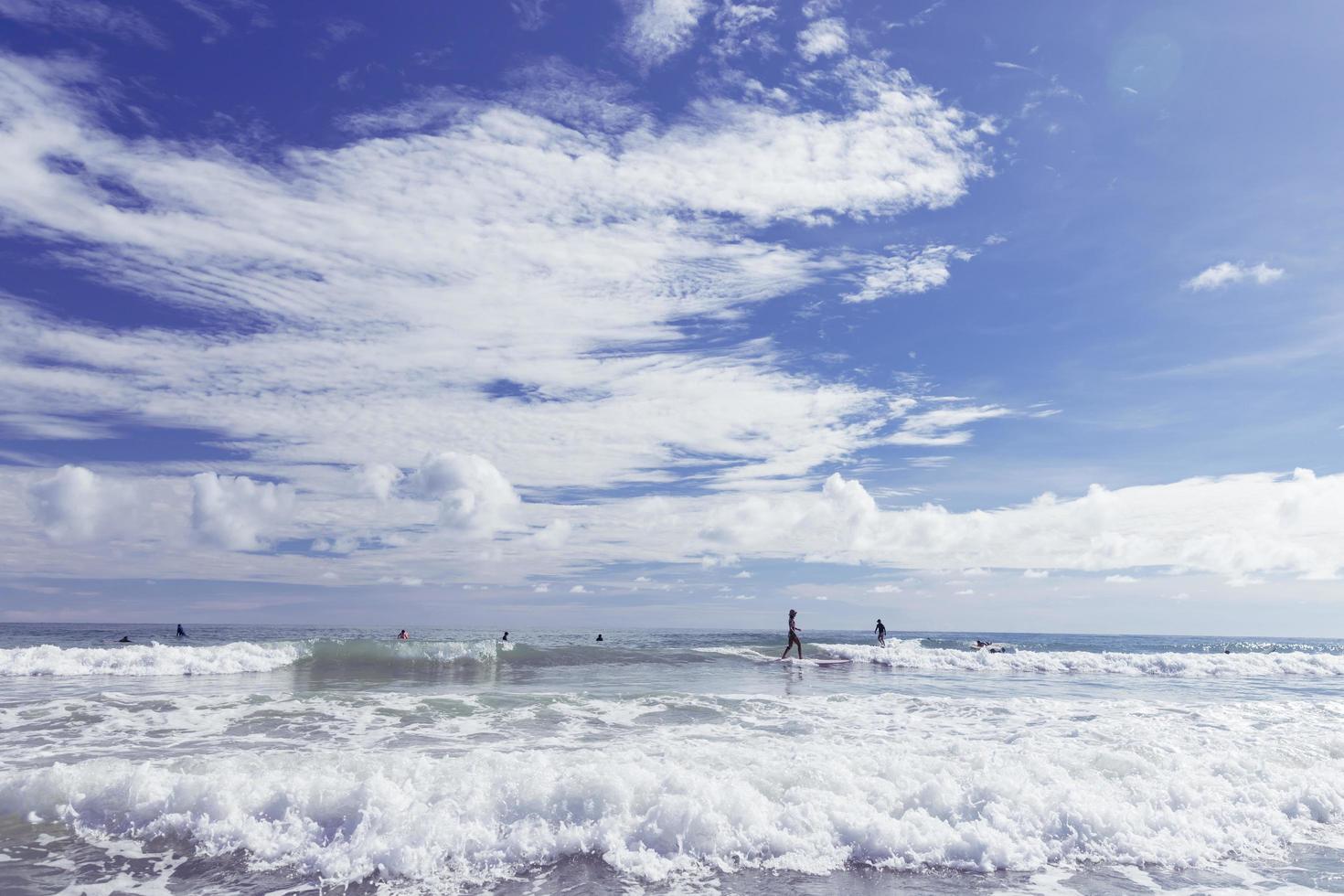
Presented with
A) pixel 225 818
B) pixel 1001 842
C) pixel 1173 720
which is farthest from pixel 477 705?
pixel 1173 720

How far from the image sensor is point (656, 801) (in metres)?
9.50

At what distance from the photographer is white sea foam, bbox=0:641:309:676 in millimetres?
27156

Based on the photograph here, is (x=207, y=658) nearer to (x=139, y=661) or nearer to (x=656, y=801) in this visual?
(x=139, y=661)

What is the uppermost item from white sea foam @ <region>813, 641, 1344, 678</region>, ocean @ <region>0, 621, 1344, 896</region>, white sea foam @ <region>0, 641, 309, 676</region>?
ocean @ <region>0, 621, 1344, 896</region>

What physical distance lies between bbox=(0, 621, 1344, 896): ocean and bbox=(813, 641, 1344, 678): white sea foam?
18.7 m

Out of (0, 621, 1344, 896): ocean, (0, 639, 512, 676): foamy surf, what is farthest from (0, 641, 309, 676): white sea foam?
(0, 621, 1344, 896): ocean

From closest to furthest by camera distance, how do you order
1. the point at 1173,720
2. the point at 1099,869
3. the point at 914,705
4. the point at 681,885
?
the point at 681,885, the point at 1099,869, the point at 1173,720, the point at 914,705

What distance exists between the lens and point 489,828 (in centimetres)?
902

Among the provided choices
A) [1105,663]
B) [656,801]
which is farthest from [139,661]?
[1105,663]

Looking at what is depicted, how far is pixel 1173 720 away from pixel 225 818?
62.9 feet

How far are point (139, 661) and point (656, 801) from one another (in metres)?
28.1

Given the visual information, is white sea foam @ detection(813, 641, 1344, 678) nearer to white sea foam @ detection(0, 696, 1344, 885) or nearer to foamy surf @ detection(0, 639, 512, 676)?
foamy surf @ detection(0, 639, 512, 676)

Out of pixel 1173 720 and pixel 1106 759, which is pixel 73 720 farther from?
pixel 1173 720

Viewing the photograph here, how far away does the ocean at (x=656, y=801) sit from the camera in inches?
323
